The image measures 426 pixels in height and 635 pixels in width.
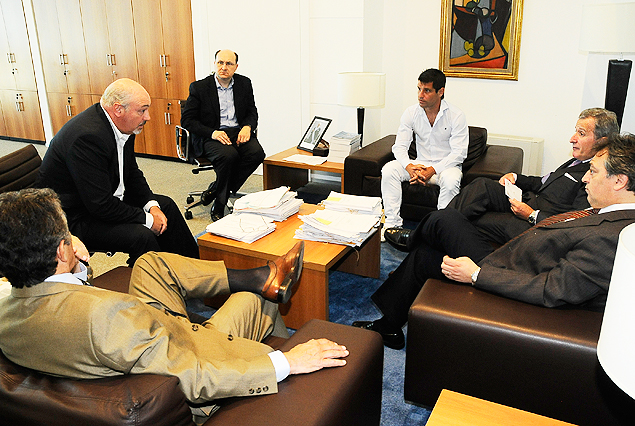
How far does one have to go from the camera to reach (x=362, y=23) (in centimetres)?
499

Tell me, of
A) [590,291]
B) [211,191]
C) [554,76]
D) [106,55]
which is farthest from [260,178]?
[590,291]

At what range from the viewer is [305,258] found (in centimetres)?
273

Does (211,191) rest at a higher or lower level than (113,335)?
lower

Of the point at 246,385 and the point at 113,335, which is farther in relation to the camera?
the point at 246,385

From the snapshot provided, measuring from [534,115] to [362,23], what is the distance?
5.88 feet

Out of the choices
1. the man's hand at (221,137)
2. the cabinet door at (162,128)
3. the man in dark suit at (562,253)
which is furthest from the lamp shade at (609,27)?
the cabinet door at (162,128)

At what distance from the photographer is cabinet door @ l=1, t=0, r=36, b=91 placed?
7.21 metres

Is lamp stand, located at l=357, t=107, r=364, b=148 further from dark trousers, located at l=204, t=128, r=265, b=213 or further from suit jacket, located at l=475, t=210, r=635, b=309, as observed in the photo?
suit jacket, located at l=475, t=210, r=635, b=309

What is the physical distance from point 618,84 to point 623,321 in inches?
149

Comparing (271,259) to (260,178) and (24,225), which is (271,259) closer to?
(24,225)

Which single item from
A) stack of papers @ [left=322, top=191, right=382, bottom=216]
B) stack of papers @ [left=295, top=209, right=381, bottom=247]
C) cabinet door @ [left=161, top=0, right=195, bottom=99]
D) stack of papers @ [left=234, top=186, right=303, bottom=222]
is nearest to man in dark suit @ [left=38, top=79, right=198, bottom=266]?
stack of papers @ [left=234, top=186, right=303, bottom=222]

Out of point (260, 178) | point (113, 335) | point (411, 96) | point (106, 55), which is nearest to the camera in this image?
point (113, 335)

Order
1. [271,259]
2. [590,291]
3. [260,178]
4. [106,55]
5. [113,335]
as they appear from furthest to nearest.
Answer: [106,55] < [260,178] < [271,259] < [590,291] < [113,335]

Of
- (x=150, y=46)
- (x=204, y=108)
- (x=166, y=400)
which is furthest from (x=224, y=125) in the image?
(x=166, y=400)
